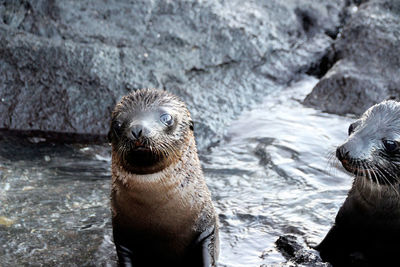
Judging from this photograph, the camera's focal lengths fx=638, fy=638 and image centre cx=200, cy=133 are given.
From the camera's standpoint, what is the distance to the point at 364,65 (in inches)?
397

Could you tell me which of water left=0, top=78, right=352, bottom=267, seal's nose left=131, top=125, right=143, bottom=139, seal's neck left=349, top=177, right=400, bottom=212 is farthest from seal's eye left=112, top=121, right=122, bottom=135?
seal's neck left=349, top=177, right=400, bottom=212

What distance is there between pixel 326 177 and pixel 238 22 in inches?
146

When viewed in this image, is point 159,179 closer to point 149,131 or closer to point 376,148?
point 149,131

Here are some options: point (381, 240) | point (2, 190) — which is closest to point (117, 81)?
point (2, 190)

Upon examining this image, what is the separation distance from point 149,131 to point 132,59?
14.8 ft

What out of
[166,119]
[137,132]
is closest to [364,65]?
[166,119]

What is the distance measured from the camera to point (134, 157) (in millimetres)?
4992

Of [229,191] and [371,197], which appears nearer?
[371,197]

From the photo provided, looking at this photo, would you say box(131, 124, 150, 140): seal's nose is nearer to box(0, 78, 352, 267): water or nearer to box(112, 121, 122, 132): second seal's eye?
box(112, 121, 122, 132): second seal's eye

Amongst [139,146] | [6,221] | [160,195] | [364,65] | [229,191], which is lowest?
[6,221]

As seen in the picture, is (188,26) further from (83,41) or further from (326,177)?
(326,177)

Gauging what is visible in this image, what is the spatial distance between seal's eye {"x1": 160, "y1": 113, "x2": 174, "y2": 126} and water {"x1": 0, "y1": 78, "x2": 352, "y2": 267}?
59.3 inches

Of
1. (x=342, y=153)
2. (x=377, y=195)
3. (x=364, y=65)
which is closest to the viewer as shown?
(x=342, y=153)

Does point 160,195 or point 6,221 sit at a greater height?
point 160,195
